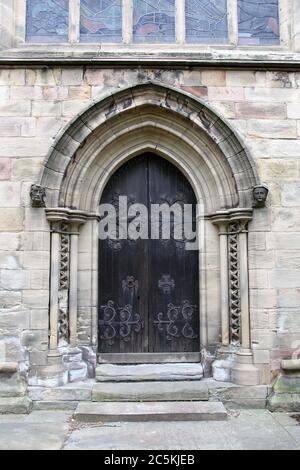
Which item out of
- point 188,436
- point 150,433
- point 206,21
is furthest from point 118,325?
point 206,21

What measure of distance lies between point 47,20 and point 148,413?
498 cm

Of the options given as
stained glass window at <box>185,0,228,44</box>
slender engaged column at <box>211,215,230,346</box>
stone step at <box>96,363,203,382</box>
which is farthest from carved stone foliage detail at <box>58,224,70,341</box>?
stained glass window at <box>185,0,228,44</box>

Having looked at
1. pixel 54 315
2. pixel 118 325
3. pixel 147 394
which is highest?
pixel 54 315

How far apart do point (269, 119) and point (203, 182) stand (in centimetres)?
110

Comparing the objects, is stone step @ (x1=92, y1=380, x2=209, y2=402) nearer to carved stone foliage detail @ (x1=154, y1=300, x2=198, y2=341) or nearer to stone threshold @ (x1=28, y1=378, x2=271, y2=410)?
stone threshold @ (x1=28, y1=378, x2=271, y2=410)

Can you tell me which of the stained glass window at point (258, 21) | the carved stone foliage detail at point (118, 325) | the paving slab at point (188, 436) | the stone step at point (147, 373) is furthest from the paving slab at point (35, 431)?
the stained glass window at point (258, 21)

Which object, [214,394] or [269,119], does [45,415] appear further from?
[269,119]

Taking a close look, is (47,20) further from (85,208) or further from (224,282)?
(224,282)

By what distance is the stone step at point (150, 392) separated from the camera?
16.1 feet

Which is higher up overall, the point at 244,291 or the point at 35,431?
the point at 244,291

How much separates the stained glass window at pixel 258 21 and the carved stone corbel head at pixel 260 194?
2.07 m

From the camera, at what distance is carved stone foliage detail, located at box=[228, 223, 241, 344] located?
530 cm

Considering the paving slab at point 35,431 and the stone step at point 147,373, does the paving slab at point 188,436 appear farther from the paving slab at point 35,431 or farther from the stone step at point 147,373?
the stone step at point 147,373

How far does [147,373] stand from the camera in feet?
17.2
